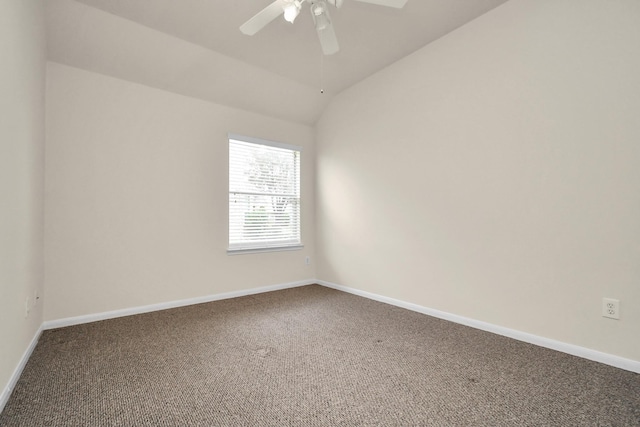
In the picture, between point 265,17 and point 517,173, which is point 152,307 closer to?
point 265,17

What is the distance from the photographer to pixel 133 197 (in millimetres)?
3043

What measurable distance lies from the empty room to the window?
0.03m

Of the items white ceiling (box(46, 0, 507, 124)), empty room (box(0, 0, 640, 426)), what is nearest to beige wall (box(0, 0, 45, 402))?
empty room (box(0, 0, 640, 426))

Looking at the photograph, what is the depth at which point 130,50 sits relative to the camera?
9.07 feet

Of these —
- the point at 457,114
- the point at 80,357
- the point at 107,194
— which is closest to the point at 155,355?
the point at 80,357

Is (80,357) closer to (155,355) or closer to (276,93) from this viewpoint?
(155,355)

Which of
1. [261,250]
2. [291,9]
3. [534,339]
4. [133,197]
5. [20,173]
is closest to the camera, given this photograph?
[291,9]

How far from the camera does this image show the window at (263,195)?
374 cm

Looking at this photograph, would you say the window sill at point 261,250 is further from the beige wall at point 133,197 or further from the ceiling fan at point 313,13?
the ceiling fan at point 313,13

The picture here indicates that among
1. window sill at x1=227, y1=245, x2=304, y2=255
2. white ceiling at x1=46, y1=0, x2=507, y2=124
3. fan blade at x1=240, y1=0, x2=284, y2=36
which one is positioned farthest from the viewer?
window sill at x1=227, y1=245, x2=304, y2=255

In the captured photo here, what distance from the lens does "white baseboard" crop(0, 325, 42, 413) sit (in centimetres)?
148

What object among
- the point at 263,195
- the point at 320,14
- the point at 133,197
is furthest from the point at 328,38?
the point at 133,197

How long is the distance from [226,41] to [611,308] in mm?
3778

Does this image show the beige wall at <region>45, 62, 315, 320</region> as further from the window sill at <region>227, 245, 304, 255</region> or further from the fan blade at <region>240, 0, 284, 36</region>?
the fan blade at <region>240, 0, 284, 36</region>
